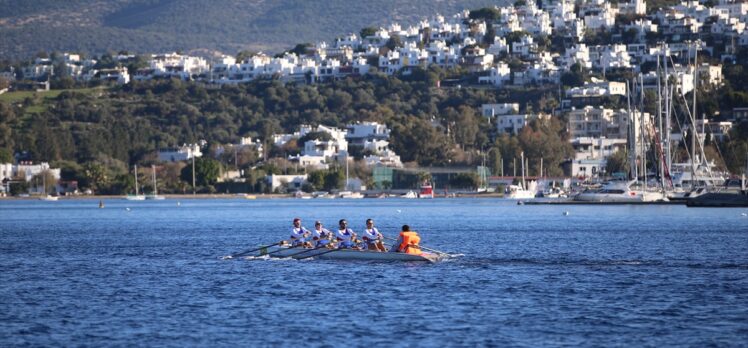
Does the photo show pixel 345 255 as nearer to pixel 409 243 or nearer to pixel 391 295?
pixel 409 243

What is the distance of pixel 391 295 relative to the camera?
120 ft

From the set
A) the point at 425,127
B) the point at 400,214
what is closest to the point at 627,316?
the point at 400,214

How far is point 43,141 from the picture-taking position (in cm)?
18450

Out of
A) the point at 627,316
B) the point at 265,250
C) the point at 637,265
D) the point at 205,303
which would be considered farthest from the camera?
the point at 265,250

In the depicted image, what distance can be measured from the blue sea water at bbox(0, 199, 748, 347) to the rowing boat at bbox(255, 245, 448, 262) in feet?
1.46

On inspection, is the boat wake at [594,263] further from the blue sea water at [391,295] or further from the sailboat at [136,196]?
the sailboat at [136,196]

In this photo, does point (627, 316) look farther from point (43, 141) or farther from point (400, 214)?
point (43, 141)

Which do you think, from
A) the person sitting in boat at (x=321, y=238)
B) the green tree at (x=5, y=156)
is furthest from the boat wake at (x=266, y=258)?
the green tree at (x=5, y=156)

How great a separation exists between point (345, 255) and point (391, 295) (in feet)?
35.1

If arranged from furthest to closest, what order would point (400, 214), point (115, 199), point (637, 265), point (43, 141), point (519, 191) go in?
point (43, 141)
point (115, 199)
point (519, 191)
point (400, 214)
point (637, 265)

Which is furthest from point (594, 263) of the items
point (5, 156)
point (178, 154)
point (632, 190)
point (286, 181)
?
point (178, 154)

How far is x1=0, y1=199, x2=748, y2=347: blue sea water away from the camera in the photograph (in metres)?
30.1

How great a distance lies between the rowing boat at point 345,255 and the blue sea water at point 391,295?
445 millimetres

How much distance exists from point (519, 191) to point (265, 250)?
97860 millimetres
